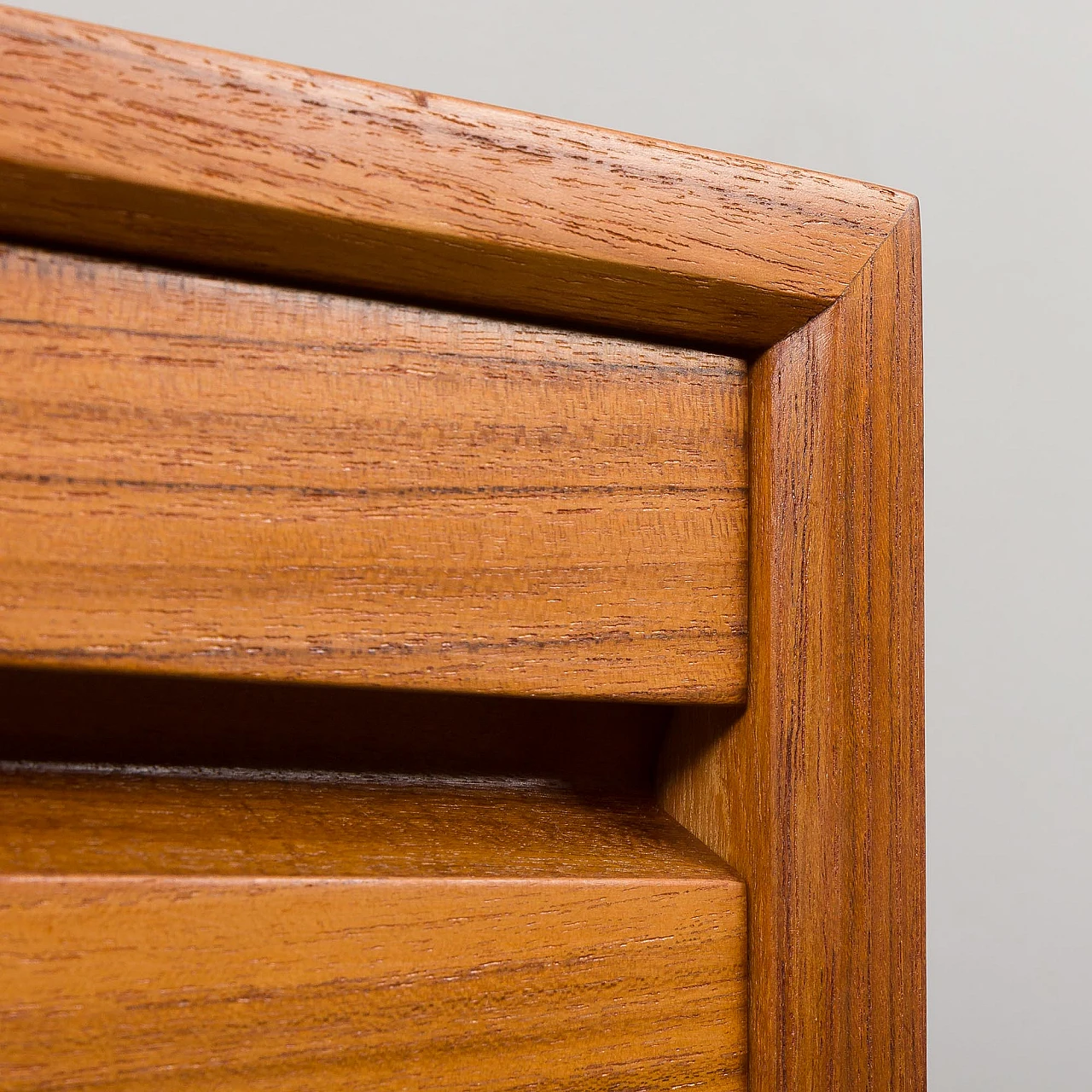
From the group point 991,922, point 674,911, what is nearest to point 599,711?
point 674,911

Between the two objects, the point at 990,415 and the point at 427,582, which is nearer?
the point at 427,582

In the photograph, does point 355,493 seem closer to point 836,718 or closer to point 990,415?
point 836,718

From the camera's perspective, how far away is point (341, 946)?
0.55ft

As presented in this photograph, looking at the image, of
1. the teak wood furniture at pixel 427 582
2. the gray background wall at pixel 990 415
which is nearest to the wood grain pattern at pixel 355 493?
the teak wood furniture at pixel 427 582

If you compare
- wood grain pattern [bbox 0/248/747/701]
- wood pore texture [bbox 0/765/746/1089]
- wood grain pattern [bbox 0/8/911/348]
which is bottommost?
wood pore texture [bbox 0/765/746/1089]

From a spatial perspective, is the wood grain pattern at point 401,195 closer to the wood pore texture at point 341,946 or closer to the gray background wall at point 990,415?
the wood pore texture at point 341,946

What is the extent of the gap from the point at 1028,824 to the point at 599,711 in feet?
1.46

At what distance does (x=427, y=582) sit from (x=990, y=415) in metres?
0.49

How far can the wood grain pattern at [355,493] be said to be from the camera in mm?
160

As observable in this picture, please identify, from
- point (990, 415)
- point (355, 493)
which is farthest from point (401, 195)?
point (990, 415)

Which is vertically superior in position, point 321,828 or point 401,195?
point 401,195

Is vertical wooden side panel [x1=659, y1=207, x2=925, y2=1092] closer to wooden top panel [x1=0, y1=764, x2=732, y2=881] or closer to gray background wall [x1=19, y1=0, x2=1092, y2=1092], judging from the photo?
wooden top panel [x1=0, y1=764, x2=732, y2=881]

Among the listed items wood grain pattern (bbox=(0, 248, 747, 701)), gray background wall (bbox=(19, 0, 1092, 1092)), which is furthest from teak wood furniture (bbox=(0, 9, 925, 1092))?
gray background wall (bbox=(19, 0, 1092, 1092))

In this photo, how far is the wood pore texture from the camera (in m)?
0.16
